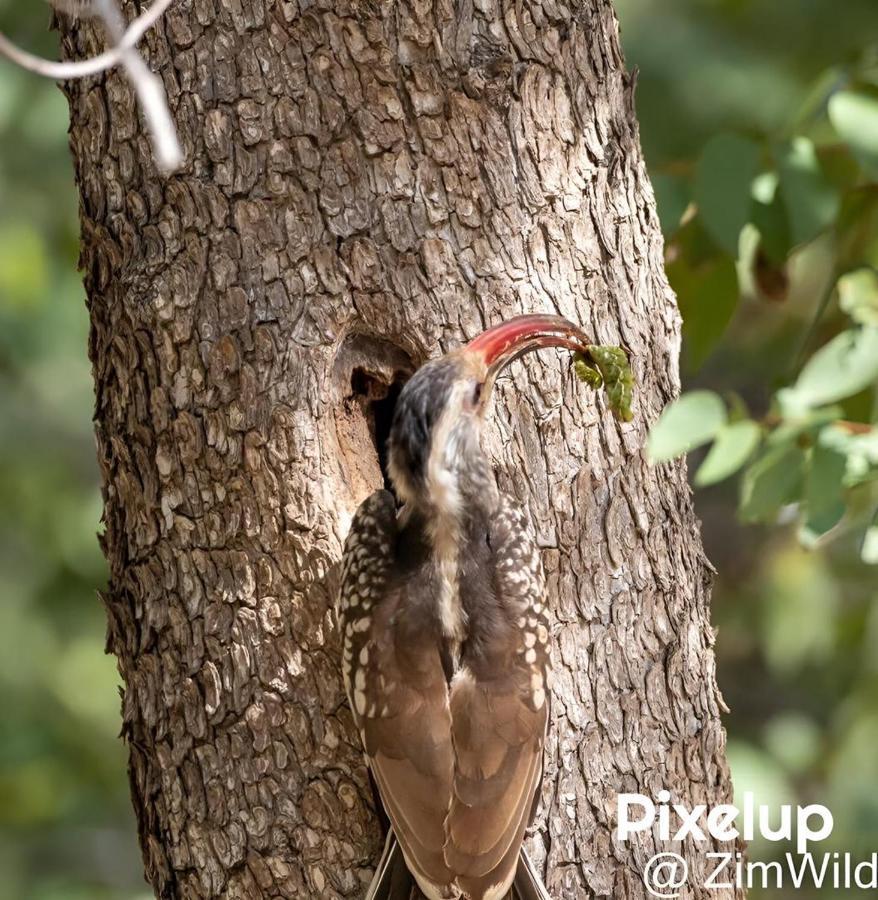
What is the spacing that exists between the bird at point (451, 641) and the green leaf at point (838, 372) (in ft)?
1.59

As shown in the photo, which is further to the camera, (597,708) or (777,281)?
(777,281)

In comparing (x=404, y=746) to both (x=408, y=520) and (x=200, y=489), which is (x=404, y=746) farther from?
(x=200, y=489)

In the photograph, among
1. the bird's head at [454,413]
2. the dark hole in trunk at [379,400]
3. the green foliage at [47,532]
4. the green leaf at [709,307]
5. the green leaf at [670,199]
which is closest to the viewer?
the bird's head at [454,413]

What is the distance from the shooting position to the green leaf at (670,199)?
3.76m

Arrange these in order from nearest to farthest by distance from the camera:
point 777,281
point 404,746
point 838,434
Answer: point 404,746
point 838,434
point 777,281

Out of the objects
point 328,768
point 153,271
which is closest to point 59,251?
point 153,271

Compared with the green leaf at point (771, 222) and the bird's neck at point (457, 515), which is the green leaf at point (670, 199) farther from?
the bird's neck at point (457, 515)

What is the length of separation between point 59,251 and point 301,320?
435 cm

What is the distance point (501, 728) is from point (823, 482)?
851mm

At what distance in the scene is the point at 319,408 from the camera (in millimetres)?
3098

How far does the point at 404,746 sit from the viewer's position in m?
2.88

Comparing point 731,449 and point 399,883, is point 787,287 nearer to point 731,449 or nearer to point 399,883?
point 731,449

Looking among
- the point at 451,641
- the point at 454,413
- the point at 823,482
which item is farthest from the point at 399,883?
the point at 823,482

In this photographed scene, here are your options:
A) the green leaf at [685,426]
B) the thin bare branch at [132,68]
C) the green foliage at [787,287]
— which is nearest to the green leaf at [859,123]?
the green foliage at [787,287]
